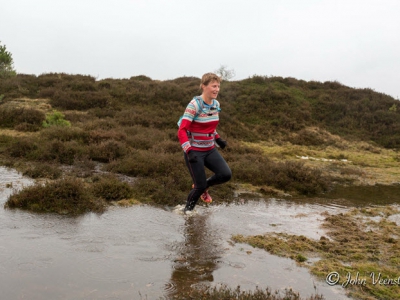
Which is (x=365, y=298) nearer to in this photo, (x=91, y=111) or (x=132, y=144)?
(x=132, y=144)

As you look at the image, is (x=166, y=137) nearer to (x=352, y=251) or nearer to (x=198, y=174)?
(x=198, y=174)

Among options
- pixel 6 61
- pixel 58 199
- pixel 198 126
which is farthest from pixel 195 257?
pixel 6 61

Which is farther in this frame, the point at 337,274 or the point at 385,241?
the point at 385,241

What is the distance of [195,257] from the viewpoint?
4.14 metres

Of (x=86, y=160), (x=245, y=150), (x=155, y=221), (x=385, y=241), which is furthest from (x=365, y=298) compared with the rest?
(x=245, y=150)

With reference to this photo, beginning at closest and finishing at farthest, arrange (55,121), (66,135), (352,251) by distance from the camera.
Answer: (352,251) → (66,135) → (55,121)

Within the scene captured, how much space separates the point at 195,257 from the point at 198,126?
89.8 inches

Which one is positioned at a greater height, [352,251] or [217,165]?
[217,165]

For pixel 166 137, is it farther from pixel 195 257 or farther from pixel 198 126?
pixel 195 257

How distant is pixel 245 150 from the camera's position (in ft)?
44.2

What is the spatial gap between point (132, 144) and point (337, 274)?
28.2 ft

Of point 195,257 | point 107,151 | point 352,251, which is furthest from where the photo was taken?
point 107,151

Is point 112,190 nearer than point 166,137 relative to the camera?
Yes

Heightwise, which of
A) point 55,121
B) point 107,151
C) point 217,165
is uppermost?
point 55,121
